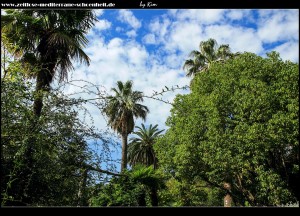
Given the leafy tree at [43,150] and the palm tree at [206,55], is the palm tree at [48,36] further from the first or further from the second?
the palm tree at [206,55]

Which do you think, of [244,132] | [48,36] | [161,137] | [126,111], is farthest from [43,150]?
[126,111]

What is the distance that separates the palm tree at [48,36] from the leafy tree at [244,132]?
27.1ft

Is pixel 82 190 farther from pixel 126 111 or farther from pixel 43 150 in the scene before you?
pixel 126 111

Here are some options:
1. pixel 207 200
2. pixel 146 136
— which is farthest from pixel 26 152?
pixel 146 136

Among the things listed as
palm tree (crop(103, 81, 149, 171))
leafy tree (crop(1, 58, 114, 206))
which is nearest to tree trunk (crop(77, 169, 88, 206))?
leafy tree (crop(1, 58, 114, 206))

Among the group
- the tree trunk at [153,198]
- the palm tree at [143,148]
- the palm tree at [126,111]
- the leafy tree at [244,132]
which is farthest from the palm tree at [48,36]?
the palm tree at [143,148]

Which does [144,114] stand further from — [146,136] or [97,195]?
[97,195]

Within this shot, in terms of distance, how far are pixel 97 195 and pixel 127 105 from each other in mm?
22317

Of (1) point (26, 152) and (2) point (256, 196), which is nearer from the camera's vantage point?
(1) point (26, 152)

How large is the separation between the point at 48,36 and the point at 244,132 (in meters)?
11.8

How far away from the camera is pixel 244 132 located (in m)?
16.7

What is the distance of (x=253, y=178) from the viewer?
1888cm

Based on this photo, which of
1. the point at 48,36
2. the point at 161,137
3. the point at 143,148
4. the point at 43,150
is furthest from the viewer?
the point at 143,148

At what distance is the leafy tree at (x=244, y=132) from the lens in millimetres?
16438
